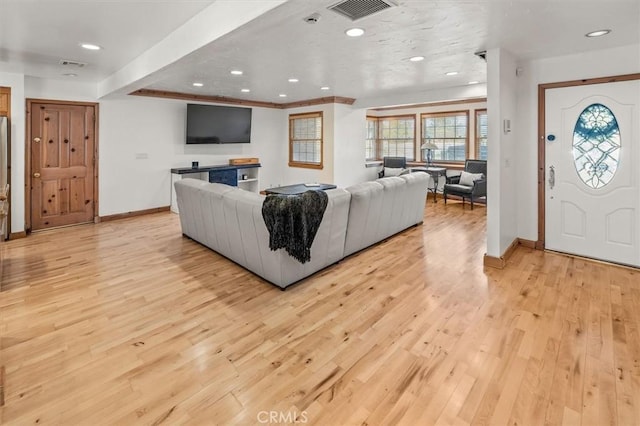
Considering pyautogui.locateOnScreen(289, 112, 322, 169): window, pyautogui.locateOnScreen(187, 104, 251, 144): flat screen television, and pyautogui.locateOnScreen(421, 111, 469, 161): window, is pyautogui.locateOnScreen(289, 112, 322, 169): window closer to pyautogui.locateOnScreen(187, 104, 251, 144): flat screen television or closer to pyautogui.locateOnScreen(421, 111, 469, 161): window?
pyautogui.locateOnScreen(187, 104, 251, 144): flat screen television

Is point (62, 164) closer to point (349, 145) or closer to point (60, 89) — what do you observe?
point (60, 89)

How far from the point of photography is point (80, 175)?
5.90 meters

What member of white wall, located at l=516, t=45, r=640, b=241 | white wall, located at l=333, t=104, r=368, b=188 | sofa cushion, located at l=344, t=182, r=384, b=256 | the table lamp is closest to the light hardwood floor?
sofa cushion, located at l=344, t=182, r=384, b=256

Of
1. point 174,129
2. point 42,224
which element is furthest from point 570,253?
point 42,224

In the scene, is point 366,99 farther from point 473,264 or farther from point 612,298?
point 612,298

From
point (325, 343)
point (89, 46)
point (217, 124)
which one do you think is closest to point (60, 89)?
point (89, 46)

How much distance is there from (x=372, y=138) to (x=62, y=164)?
24.4ft

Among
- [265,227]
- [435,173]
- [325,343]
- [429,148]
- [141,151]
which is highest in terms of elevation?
[429,148]

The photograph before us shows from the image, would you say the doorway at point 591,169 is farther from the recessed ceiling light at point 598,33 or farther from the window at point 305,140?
the window at point 305,140

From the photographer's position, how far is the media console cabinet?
23.0 feet

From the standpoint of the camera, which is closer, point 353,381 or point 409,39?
point 353,381

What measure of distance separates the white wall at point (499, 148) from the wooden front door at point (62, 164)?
6157 millimetres

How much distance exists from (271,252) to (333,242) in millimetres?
802

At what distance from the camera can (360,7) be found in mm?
2604
